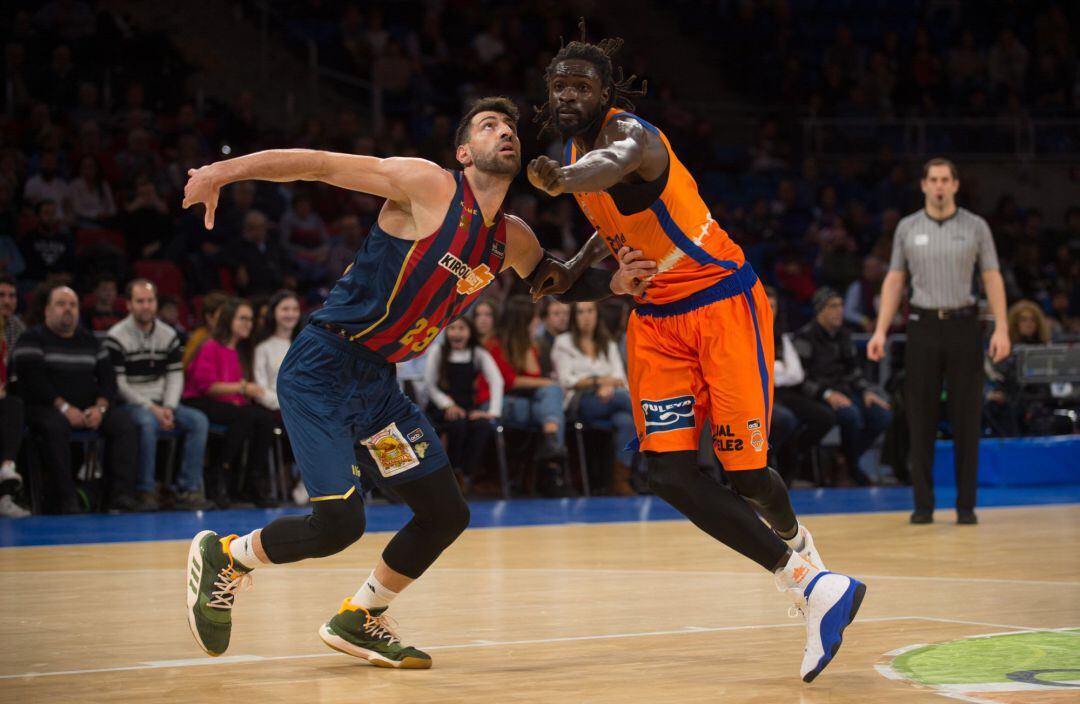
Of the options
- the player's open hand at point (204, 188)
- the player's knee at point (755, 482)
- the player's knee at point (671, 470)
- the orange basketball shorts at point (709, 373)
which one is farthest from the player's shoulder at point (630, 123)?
the player's open hand at point (204, 188)

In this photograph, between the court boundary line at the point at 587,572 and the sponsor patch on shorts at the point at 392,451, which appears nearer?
the sponsor patch on shorts at the point at 392,451

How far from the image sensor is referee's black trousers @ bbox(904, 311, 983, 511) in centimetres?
851

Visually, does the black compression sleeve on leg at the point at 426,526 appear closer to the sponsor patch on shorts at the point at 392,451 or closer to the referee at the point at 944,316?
the sponsor patch on shorts at the point at 392,451

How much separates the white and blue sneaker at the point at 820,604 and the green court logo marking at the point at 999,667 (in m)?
0.20

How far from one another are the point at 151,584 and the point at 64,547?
170 centimetres

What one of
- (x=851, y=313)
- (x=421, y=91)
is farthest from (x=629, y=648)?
(x=421, y=91)

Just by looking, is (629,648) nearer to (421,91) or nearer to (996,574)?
(996,574)

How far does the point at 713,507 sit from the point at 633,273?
2.56 ft

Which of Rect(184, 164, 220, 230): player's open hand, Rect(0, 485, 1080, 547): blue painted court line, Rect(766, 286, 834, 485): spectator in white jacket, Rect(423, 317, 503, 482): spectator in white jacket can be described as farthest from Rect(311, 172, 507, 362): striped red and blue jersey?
Rect(766, 286, 834, 485): spectator in white jacket

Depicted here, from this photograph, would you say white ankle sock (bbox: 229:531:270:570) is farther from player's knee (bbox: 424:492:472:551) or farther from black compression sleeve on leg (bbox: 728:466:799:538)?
black compression sleeve on leg (bbox: 728:466:799:538)

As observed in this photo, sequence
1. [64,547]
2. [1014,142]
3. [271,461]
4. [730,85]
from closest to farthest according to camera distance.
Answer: [64,547]
[271,461]
[1014,142]
[730,85]

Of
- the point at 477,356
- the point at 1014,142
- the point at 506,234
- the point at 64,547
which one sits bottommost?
the point at 64,547

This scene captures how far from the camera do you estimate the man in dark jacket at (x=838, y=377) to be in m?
12.1

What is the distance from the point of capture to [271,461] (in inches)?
413
